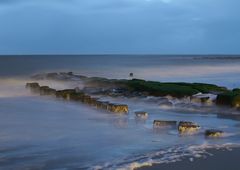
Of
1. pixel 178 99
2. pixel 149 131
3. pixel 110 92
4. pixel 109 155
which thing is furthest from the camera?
pixel 110 92

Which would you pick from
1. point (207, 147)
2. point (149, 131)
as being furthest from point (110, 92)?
point (207, 147)

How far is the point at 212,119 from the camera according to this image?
16.5 m

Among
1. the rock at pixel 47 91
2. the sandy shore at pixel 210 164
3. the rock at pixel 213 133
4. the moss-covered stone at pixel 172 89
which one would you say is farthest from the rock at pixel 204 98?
the sandy shore at pixel 210 164

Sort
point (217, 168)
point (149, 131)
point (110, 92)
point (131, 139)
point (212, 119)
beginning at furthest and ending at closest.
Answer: point (110, 92) < point (212, 119) < point (149, 131) < point (131, 139) < point (217, 168)

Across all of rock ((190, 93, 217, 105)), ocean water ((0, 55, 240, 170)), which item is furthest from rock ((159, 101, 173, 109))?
rock ((190, 93, 217, 105))

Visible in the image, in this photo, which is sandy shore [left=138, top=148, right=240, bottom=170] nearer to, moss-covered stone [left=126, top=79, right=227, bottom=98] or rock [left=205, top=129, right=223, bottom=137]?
rock [left=205, top=129, right=223, bottom=137]

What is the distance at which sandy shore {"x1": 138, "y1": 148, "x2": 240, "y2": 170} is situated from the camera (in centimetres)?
905

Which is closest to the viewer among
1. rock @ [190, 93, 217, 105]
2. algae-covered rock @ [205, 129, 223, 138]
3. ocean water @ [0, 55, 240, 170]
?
ocean water @ [0, 55, 240, 170]

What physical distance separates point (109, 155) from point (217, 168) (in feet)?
8.08

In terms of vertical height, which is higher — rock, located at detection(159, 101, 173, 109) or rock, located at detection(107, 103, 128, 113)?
rock, located at detection(107, 103, 128, 113)

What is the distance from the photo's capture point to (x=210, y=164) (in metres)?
9.31

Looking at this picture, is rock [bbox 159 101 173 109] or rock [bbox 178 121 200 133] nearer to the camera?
rock [bbox 178 121 200 133]

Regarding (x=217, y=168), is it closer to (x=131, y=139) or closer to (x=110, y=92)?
(x=131, y=139)

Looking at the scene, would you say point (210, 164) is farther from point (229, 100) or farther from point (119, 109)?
point (229, 100)
